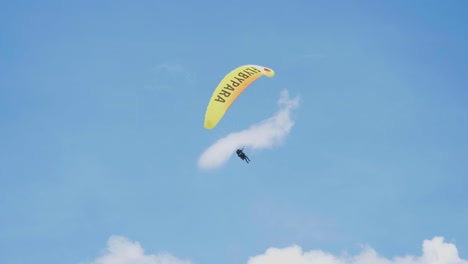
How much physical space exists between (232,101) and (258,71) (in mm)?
4243

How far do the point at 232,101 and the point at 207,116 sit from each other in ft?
10.2

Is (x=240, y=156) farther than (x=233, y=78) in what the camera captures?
Yes

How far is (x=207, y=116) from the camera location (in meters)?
54.8

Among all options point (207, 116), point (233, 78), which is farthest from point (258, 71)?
point (207, 116)

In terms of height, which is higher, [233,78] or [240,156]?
[233,78]

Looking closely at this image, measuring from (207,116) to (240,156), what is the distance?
26.5 feet

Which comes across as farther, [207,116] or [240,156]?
[240,156]

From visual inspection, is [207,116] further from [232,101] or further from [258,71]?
[258,71]

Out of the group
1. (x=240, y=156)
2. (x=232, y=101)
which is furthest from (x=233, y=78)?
(x=240, y=156)

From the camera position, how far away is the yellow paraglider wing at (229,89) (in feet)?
181

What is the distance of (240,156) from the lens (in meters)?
61.2

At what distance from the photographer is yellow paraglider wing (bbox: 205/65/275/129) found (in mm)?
55031

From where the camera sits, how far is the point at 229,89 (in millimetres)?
56469

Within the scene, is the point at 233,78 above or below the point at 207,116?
above
